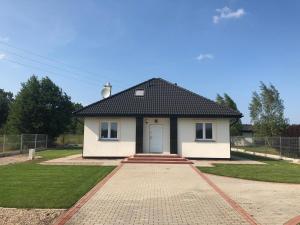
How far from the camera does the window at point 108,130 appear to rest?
23.0m

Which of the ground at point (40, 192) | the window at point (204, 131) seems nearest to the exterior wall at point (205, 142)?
the window at point (204, 131)

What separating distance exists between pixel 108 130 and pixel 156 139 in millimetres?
3270

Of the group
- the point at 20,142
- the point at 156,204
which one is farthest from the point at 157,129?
the point at 156,204

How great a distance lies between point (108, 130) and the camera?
23062 mm

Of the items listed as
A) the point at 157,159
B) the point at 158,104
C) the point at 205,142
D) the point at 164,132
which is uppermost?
the point at 158,104

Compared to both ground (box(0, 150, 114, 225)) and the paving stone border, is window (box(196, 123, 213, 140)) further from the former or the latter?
the paving stone border

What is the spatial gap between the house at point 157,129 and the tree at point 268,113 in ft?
57.6

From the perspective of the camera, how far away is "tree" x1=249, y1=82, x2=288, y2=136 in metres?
38.4

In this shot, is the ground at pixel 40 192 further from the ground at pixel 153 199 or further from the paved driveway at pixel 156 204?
the paved driveway at pixel 156 204

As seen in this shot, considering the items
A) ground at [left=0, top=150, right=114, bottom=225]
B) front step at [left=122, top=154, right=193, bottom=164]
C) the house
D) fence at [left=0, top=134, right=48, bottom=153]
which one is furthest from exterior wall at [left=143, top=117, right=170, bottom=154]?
fence at [left=0, top=134, right=48, bottom=153]

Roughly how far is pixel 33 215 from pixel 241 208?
4855 mm

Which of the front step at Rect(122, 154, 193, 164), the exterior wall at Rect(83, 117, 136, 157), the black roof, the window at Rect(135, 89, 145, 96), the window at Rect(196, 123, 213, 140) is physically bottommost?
the front step at Rect(122, 154, 193, 164)

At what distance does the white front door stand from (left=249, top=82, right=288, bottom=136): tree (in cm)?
1979

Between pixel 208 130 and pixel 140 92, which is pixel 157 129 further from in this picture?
pixel 208 130
